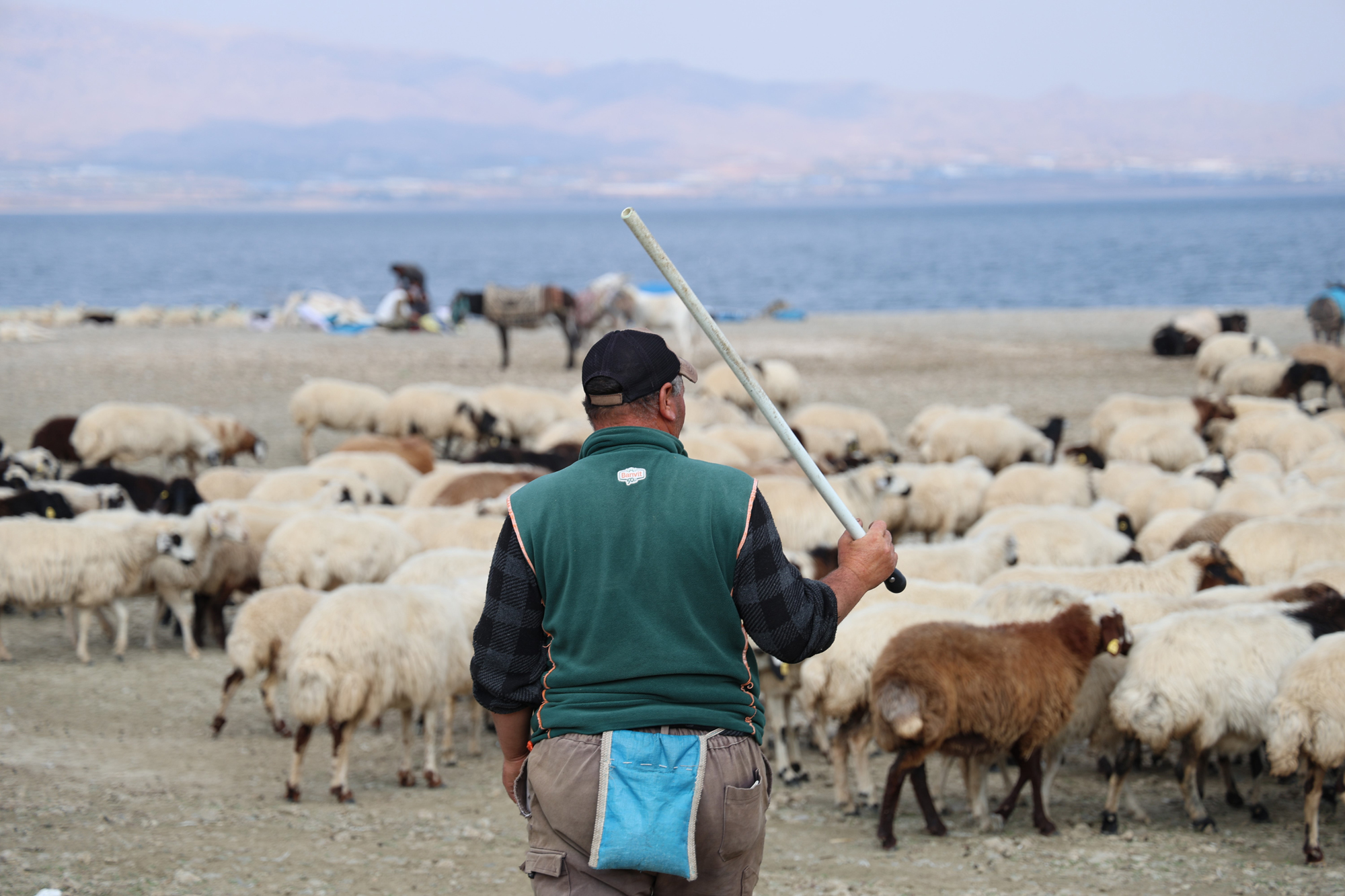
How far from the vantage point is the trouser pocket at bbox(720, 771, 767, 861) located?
2875 mm

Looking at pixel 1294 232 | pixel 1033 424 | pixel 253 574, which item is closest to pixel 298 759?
pixel 253 574

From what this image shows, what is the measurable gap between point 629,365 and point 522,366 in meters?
21.1

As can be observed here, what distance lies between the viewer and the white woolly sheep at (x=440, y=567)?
900 centimetres

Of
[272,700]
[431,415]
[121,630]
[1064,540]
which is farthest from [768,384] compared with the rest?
[272,700]

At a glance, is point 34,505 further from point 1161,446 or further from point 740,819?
point 1161,446

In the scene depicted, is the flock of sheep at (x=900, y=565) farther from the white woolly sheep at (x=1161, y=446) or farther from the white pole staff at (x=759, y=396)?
the white pole staff at (x=759, y=396)

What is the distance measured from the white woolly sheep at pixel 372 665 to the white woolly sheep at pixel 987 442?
899cm

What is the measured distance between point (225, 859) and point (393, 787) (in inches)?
63.3

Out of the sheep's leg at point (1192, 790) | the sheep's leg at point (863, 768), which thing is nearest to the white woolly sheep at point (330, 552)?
the sheep's leg at point (863, 768)

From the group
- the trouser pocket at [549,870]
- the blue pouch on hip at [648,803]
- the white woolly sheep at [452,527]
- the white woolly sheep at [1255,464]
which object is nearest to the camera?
the blue pouch on hip at [648,803]

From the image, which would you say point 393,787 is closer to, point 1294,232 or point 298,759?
point 298,759

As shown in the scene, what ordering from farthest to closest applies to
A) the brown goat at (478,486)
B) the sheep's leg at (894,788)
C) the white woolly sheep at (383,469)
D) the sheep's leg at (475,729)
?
1. the white woolly sheep at (383,469)
2. the brown goat at (478,486)
3. the sheep's leg at (475,729)
4. the sheep's leg at (894,788)

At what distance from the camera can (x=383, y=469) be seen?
13961 mm

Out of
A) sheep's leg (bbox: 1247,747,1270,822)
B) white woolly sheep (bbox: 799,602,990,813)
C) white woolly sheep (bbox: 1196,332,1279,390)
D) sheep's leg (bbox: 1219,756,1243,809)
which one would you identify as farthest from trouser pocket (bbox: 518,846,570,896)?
white woolly sheep (bbox: 1196,332,1279,390)
